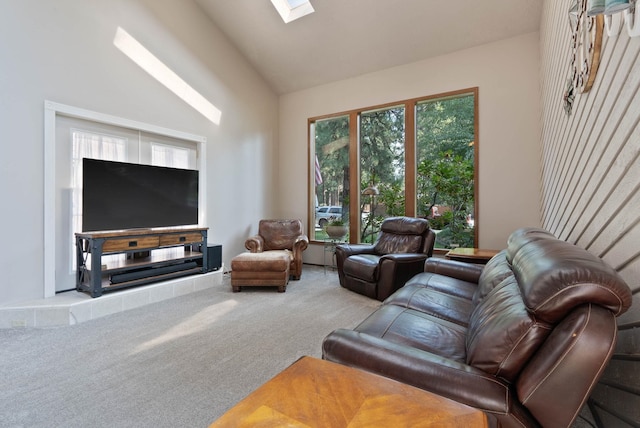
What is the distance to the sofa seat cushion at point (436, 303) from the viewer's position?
191cm

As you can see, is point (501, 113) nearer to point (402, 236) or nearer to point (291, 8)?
point (402, 236)

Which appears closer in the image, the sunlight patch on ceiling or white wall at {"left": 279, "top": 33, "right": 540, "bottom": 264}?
the sunlight patch on ceiling

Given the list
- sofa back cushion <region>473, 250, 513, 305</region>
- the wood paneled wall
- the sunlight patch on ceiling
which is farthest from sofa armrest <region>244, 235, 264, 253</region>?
the wood paneled wall

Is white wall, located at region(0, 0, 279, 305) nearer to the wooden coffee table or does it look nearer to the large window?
the large window

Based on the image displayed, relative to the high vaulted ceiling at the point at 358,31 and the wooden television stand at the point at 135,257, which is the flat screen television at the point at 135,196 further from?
the high vaulted ceiling at the point at 358,31

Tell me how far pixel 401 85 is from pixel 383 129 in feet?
2.33

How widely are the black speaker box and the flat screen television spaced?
1.42 feet

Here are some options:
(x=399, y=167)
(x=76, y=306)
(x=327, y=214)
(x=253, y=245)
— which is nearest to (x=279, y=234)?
(x=253, y=245)

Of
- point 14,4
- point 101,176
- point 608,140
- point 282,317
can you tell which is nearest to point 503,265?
point 608,140

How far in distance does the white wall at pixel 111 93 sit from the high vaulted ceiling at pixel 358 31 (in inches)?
19.1

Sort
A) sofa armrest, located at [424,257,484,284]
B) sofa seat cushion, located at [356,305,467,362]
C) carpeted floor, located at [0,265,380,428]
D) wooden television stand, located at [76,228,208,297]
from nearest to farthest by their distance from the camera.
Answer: sofa seat cushion, located at [356,305,467,362] < carpeted floor, located at [0,265,380,428] < sofa armrest, located at [424,257,484,284] < wooden television stand, located at [76,228,208,297]

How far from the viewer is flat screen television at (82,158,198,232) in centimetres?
328

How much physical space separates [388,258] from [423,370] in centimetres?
250

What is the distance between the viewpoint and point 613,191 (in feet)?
4.20
